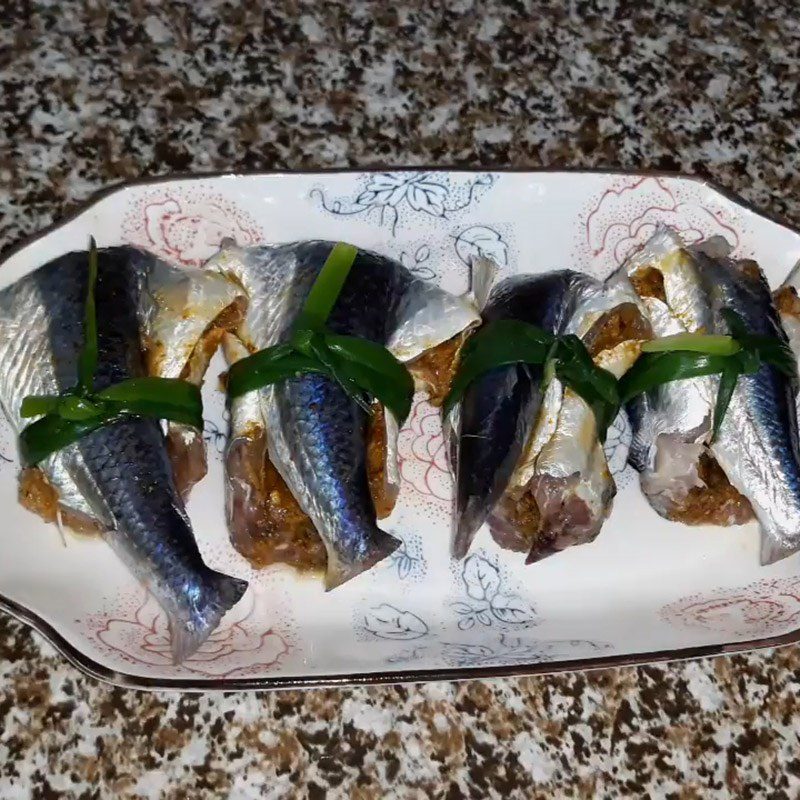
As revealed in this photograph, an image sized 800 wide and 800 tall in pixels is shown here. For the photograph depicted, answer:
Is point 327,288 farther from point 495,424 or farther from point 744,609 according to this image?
point 744,609

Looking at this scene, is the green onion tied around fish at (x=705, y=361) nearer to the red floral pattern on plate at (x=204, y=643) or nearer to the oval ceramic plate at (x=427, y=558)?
the oval ceramic plate at (x=427, y=558)

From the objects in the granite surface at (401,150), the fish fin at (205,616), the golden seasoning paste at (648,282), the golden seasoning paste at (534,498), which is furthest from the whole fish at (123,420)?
the golden seasoning paste at (648,282)

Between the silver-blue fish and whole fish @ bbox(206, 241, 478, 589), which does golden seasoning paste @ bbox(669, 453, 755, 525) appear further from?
whole fish @ bbox(206, 241, 478, 589)

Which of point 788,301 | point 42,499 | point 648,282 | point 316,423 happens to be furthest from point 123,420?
point 788,301

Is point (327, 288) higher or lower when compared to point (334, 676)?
higher

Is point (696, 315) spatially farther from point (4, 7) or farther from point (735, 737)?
point (4, 7)
